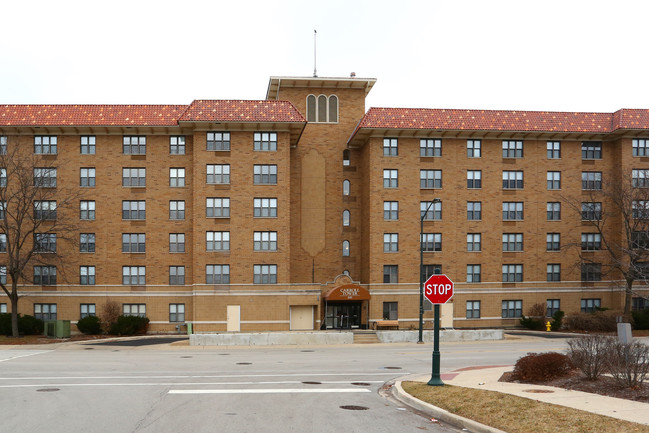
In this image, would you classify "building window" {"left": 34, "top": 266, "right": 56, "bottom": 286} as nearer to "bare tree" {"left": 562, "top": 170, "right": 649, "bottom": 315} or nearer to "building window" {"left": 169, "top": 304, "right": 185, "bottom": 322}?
"building window" {"left": 169, "top": 304, "right": 185, "bottom": 322}

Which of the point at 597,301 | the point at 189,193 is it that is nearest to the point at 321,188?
the point at 189,193

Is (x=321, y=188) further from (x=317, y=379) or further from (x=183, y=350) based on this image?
(x=317, y=379)

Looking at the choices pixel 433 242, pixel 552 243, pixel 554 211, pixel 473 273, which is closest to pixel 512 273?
pixel 473 273

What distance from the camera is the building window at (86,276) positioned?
5091 centimetres

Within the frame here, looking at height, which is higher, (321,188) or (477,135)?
(477,135)

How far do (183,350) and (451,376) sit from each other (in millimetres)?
17913

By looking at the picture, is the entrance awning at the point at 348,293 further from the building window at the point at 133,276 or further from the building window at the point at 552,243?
the building window at the point at 552,243

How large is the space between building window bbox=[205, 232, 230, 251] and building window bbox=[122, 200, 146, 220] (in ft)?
18.6

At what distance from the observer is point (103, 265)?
167 ft

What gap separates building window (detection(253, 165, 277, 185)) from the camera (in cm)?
5081

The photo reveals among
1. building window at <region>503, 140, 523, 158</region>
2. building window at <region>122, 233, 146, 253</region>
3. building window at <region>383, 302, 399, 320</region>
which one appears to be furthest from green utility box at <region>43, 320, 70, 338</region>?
building window at <region>503, 140, 523, 158</region>

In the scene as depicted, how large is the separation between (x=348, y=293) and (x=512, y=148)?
18155 millimetres

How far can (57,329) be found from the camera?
4512 cm

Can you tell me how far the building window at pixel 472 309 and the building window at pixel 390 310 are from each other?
5899 millimetres
